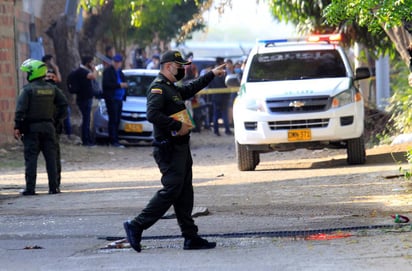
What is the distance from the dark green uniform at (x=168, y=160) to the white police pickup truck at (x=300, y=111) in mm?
7055

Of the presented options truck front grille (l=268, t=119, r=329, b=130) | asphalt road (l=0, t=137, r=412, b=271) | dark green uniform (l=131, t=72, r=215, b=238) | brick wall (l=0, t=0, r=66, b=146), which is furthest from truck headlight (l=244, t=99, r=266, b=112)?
brick wall (l=0, t=0, r=66, b=146)

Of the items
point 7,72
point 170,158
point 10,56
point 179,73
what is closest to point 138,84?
point 10,56

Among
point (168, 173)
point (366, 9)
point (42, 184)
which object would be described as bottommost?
point (42, 184)

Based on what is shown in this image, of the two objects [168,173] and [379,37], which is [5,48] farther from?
[168,173]

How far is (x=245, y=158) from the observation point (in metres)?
17.2

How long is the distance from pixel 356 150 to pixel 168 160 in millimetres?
7904

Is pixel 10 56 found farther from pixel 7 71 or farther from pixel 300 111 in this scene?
pixel 300 111

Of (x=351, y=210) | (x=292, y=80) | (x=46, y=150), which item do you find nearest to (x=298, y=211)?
(x=351, y=210)

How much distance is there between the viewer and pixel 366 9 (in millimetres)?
10984

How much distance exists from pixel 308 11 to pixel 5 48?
257 inches

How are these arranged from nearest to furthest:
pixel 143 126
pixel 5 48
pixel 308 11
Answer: pixel 308 11
pixel 5 48
pixel 143 126

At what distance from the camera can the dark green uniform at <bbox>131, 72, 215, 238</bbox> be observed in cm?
941

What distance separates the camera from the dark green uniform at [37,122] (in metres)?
14.5

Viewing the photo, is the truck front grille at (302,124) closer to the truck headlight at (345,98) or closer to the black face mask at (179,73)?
the truck headlight at (345,98)
